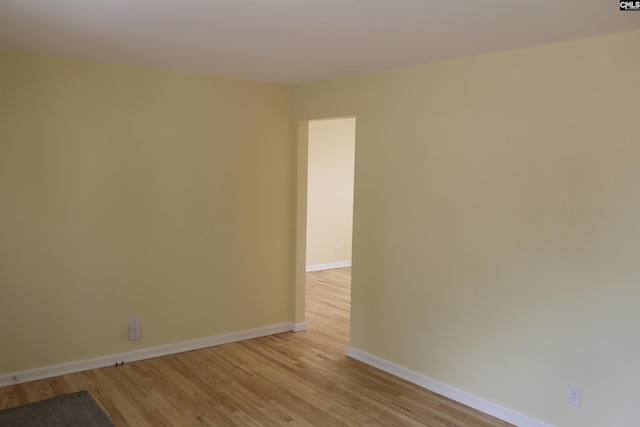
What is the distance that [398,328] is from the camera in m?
3.90

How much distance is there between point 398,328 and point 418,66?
2003 millimetres

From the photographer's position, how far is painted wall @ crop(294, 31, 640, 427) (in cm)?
270

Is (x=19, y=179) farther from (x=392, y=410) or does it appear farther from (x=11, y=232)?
(x=392, y=410)

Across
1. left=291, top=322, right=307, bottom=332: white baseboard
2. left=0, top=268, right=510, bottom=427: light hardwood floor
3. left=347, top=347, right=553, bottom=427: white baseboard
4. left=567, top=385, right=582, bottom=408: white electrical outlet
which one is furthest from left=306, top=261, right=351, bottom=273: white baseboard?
left=567, top=385, right=582, bottom=408: white electrical outlet

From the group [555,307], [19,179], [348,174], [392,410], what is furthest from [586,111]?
[348,174]

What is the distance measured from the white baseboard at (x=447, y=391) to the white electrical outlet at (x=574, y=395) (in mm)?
223

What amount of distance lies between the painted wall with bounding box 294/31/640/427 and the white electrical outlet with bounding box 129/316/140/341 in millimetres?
1818

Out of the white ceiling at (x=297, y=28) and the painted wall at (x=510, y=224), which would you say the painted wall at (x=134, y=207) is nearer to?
the white ceiling at (x=297, y=28)

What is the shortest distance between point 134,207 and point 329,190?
4144 millimetres

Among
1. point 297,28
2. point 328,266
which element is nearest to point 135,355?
point 297,28

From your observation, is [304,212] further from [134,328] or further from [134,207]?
[134,328]

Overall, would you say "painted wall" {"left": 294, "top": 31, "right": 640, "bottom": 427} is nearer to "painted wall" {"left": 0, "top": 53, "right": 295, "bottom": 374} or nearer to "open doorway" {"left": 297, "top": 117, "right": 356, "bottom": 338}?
"painted wall" {"left": 0, "top": 53, "right": 295, "bottom": 374}

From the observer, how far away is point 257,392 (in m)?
3.57

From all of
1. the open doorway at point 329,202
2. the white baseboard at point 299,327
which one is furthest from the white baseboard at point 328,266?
the white baseboard at point 299,327
